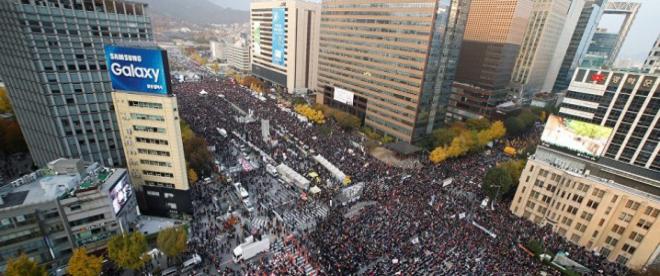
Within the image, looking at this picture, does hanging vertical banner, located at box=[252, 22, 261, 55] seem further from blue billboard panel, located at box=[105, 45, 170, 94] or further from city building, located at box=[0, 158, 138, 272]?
city building, located at box=[0, 158, 138, 272]

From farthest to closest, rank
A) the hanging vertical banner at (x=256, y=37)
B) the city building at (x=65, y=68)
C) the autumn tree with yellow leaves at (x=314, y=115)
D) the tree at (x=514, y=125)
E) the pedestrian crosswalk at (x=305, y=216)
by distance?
the hanging vertical banner at (x=256, y=37) < the autumn tree with yellow leaves at (x=314, y=115) < the tree at (x=514, y=125) < the pedestrian crosswalk at (x=305, y=216) < the city building at (x=65, y=68)

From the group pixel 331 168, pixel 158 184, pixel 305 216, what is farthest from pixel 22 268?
pixel 331 168

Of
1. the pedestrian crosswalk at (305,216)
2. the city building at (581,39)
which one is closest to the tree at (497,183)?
the pedestrian crosswalk at (305,216)

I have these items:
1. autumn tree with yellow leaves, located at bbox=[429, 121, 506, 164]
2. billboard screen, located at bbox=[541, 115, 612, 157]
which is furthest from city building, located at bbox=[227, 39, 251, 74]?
billboard screen, located at bbox=[541, 115, 612, 157]

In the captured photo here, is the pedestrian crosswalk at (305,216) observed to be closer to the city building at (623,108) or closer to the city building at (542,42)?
the city building at (623,108)

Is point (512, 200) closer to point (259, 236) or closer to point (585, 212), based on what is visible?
point (585, 212)

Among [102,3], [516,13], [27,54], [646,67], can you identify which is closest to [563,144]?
[646,67]
